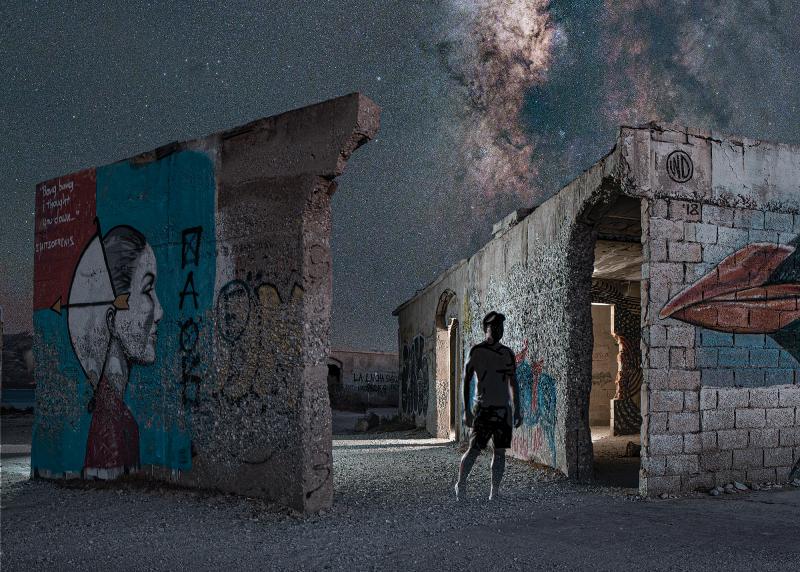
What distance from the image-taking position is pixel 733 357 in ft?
21.9

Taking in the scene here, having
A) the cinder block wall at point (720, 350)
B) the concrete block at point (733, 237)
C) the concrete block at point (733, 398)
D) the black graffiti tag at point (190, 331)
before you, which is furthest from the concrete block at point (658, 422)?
the black graffiti tag at point (190, 331)

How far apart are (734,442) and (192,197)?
604 cm

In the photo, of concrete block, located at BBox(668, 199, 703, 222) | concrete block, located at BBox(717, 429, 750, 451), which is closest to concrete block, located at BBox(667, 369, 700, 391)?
concrete block, located at BBox(717, 429, 750, 451)

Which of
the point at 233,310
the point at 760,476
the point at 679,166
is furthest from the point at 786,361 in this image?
the point at 233,310

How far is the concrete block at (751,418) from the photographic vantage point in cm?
663

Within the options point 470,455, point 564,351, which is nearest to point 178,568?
point 470,455

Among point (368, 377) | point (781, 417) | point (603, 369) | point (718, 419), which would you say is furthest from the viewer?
point (368, 377)

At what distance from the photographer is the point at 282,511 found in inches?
208

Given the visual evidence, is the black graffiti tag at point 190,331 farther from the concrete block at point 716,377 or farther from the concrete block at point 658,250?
the concrete block at point 716,377

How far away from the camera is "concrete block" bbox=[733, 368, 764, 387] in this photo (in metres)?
6.66

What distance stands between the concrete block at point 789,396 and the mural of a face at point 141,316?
6.56 meters

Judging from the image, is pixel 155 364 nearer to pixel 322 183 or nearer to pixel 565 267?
pixel 322 183

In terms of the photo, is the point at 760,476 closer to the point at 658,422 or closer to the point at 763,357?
the point at 763,357

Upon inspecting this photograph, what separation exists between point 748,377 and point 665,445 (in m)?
1.29
